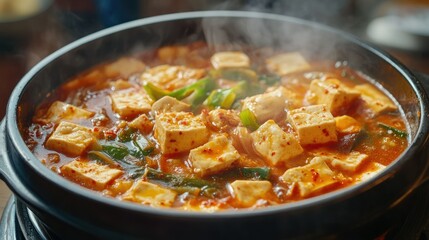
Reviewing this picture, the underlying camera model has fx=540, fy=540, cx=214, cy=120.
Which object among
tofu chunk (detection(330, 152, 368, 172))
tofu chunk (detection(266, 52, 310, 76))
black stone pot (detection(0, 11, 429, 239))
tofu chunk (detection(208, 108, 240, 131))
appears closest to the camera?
black stone pot (detection(0, 11, 429, 239))

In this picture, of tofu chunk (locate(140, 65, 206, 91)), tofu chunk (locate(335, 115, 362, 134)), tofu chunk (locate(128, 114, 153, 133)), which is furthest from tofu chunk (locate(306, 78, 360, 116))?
tofu chunk (locate(128, 114, 153, 133))

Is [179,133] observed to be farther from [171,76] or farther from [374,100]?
[374,100]

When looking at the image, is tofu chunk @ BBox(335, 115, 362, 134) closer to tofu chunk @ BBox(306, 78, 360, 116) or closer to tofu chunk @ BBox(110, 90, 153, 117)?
tofu chunk @ BBox(306, 78, 360, 116)

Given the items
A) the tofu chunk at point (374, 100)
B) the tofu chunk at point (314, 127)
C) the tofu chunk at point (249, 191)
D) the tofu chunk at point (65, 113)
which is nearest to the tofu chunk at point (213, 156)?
the tofu chunk at point (249, 191)

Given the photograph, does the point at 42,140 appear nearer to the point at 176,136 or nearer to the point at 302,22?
the point at 176,136

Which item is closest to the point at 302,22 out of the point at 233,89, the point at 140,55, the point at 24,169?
the point at 233,89
